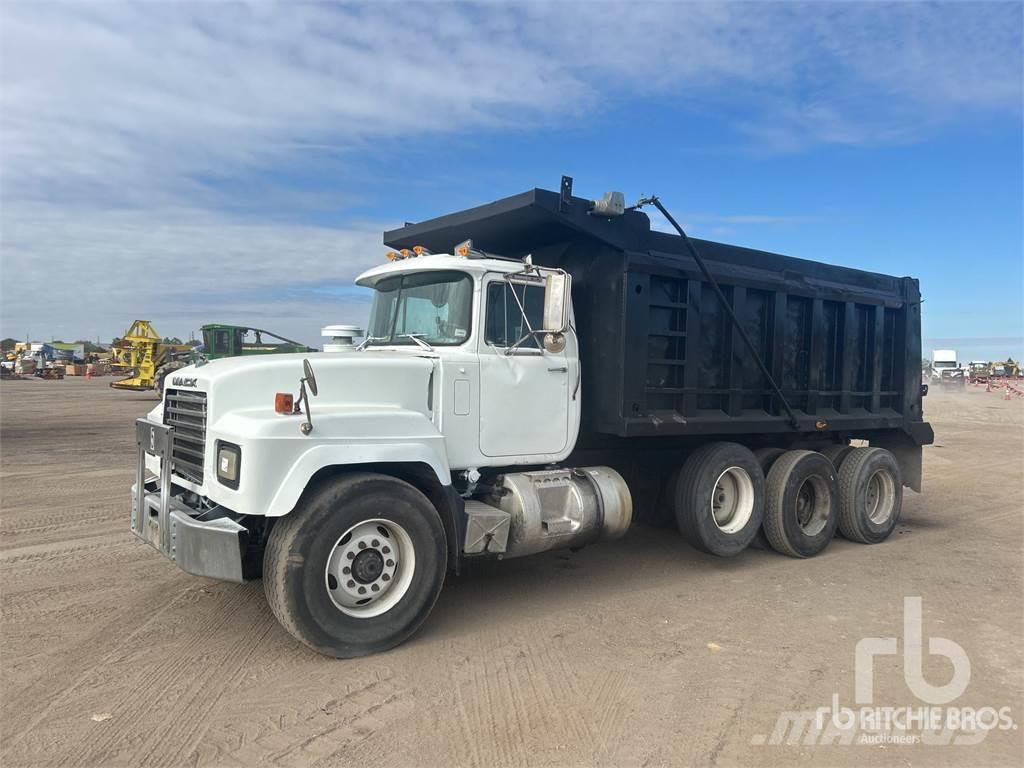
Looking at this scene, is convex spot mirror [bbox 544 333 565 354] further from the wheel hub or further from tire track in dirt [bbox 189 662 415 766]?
tire track in dirt [bbox 189 662 415 766]

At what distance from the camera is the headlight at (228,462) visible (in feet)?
14.3

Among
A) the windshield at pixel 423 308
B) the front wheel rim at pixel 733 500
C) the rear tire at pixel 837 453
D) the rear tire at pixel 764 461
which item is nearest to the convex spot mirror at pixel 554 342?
the windshield at pixel 423 308

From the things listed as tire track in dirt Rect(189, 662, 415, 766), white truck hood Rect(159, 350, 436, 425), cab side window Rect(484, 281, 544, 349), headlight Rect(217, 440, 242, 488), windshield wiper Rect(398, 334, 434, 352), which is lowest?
tire track in dirt Rect(189, 662, 415, 766)

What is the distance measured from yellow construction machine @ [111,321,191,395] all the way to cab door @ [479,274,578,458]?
90.2 ft

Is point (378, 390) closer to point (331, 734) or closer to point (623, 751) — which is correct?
point (331, 734)

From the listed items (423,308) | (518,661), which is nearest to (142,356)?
(423,308)

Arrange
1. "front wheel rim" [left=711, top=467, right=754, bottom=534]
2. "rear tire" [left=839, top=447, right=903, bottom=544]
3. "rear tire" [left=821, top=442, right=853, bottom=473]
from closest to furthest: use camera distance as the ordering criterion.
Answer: "front wheel rim" [left=711, top=467, right=754, bottom=534], "rear tire" [left=839, top=447, right=903, bottom=544], "rear tire" [left=821, top=442, right=853, bottom=473]

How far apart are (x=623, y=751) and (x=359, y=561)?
78.6 inches

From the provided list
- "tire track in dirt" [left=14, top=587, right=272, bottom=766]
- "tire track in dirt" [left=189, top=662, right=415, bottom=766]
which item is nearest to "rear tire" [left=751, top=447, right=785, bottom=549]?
"tire track in dirt" [left=189, top=662, right=415, bottom=766]

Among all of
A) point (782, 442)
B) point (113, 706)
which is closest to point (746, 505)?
point (782, 442)

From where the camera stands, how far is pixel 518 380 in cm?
574

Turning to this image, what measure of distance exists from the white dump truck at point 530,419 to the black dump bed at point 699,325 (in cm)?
2

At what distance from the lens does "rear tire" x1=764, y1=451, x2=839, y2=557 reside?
7.27 meters

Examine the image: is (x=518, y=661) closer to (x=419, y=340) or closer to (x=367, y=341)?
(x=419, y=340)
